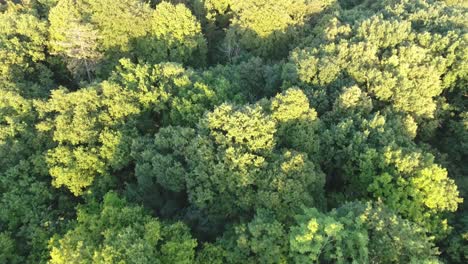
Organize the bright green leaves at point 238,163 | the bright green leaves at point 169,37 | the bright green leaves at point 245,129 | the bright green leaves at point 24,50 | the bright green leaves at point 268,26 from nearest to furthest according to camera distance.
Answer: the bright green leaves at point 238,163, the bright green leaves at point 245,129, the bright green leaves at point 24,50, the bright green leaves at point 169,37, the bright green leaves at point 268,26

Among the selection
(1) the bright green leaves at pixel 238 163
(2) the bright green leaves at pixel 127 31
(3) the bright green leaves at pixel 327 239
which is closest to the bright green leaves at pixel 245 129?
(1) the bright green leaves at pixel 238 163

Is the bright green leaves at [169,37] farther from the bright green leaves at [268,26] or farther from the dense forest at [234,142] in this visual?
the bright green leaves at [268,26]

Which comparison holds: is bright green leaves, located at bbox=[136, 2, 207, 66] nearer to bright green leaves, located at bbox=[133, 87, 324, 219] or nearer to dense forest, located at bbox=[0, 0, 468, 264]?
dense forest, located at bbox=[0, 0, 468, 264]

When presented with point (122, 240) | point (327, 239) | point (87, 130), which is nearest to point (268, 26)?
point (87, 130)

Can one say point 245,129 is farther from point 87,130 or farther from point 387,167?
point 87,130

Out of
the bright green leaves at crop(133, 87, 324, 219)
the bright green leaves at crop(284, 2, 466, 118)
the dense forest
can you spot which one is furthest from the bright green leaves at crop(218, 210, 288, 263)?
the bright green leaves at crop(284, 2, 466, 118)

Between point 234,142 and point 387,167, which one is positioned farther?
point 387,167

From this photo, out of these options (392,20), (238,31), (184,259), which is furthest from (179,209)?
(392,20)
